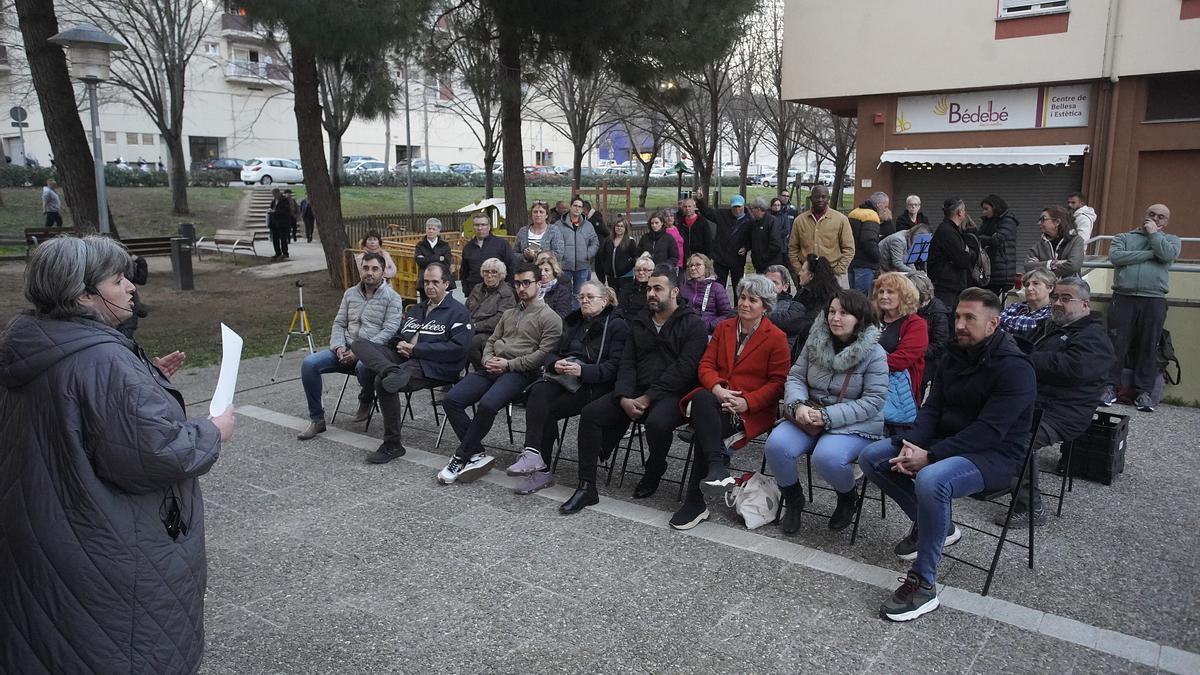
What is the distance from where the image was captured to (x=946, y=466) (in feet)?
13.1

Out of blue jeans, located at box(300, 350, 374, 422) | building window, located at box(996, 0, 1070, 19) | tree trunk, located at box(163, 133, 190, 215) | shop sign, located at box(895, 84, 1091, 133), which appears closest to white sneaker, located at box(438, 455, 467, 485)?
blue jeans, located at box(300, 350, 374, 422)

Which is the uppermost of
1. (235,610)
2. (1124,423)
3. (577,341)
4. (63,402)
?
(63,402)

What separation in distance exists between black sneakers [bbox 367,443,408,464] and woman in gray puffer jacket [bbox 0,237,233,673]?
12.1ft

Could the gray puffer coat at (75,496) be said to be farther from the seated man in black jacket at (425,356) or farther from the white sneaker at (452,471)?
the seated man in black jacket at (425,356)

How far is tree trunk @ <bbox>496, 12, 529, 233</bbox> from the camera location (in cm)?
1311

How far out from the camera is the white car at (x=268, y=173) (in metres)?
41.8

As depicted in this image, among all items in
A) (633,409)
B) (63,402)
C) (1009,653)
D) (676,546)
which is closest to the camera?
(63,402)

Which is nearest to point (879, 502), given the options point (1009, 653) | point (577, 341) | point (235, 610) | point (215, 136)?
point (1009, 653)

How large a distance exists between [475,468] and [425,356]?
1067 mm

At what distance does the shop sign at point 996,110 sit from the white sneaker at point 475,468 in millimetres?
16594

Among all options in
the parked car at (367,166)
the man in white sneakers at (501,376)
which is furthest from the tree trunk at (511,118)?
the parked car at (367,166)

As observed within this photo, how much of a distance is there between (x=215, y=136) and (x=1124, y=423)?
186ft

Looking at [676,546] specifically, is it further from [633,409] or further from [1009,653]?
[1009,653]

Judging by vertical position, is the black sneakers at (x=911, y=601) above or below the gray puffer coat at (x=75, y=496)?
below
